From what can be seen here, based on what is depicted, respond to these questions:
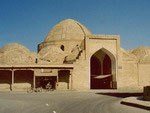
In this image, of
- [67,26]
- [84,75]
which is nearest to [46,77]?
[84,75]

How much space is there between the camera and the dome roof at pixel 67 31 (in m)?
50.5

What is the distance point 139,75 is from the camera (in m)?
39.4

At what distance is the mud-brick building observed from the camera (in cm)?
3309

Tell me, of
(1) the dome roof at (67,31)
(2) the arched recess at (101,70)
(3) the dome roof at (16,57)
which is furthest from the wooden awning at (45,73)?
(1) the dome roof at (67,31)

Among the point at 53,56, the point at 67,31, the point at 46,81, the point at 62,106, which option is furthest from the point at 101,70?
the point at 62,106

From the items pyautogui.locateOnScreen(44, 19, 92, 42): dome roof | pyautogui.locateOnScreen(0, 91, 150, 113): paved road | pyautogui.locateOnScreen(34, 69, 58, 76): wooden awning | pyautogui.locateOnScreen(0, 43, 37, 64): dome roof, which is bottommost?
pyautogui.locateOnScreen(0, 91, 150, 113): paved road

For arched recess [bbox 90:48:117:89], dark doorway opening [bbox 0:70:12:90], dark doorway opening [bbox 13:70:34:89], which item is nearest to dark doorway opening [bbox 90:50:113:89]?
arched recess [bbox 90:48:117:89]

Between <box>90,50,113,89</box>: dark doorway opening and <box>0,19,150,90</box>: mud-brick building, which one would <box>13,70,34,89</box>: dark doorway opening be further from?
<box>90,50,113,89</box>: dark doorway opening

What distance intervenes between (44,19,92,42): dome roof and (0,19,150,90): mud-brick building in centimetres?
574

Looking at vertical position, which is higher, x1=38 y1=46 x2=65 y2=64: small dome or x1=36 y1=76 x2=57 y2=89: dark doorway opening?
x1=38 y1=46 x2=65 y2=64: small dome

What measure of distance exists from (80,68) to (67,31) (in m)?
17.6

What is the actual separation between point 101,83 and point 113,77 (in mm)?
5372

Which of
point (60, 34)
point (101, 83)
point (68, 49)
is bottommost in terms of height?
point (101, 83)

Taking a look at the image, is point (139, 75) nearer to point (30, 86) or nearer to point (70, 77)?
A: point (70, 77)
